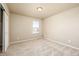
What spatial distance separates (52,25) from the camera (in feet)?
13.7

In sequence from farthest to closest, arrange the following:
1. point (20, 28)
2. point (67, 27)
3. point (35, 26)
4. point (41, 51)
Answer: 1. point (35, 26)
2. point (20, 28)
3. point (67, 27)
4. point (41, 51)

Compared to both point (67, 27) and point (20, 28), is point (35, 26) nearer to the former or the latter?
point (20, 28)

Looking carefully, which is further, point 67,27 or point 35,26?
point 35,26

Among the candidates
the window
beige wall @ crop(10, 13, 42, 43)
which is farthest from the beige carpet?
the window

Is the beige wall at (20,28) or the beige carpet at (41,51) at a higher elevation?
the beige wall at (20,28)

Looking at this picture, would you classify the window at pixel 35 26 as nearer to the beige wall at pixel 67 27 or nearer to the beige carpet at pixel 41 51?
the beige wall at pixel 67 27

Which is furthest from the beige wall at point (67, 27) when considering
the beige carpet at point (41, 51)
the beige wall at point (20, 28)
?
the beige wall at point (20, 28)

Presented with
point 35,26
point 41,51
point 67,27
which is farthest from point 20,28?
point 67,27

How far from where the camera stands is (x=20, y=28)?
3961mm

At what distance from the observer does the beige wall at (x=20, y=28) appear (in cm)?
359

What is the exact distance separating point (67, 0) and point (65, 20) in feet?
9.08

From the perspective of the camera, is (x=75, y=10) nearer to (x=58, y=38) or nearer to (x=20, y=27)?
(x=58, y=38)

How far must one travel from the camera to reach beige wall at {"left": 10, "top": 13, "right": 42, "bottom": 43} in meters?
3.59

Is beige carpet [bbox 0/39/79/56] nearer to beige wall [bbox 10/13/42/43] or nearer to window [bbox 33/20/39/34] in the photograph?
beige wall [bbox 10/13/42/43]
